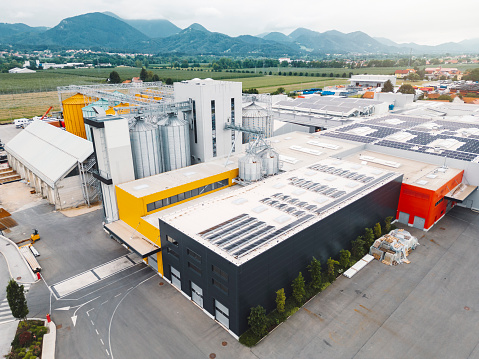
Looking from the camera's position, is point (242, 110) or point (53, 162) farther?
point (242, 110)

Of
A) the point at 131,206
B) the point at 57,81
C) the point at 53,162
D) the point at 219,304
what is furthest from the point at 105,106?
the point at 57,81

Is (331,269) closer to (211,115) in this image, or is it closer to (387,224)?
(387,224)

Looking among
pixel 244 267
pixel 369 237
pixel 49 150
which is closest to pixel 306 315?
pixel 244 267

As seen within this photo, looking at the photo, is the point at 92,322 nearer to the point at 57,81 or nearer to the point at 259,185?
the point at 259,185

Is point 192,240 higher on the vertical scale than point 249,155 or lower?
lower

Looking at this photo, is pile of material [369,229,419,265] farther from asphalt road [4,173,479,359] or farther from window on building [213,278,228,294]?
window on building [213,278,228,294]

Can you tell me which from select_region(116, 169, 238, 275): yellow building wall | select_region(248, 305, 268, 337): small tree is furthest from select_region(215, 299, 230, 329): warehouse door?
select_region(116, 169, 238, 275): yellow building wall
